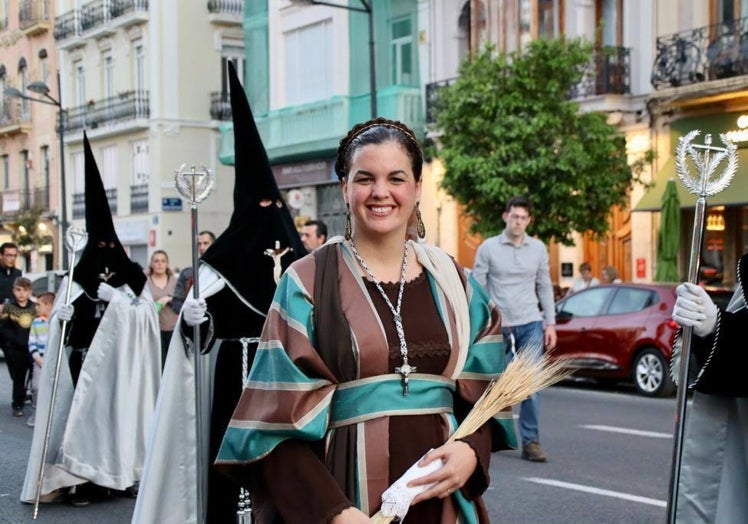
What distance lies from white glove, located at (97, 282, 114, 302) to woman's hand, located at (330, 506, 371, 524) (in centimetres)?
583

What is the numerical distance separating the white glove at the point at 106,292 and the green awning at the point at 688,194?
13780mm

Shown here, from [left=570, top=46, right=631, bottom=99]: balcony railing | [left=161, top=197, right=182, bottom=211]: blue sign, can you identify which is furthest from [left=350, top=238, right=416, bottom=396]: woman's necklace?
[left=161, top=197, right=182, bottom=211]: blue sign

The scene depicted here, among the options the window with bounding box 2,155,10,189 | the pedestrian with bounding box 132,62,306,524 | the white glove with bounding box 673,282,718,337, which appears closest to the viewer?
the white glove with bounding box 673,282,718,337

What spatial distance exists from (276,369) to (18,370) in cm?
1175

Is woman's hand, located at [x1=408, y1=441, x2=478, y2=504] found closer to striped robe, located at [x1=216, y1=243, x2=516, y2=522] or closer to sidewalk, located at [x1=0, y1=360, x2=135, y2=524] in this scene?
striped robe, located at [x1=216, y1=243, x2=516, y2=522]

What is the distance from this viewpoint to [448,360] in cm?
359

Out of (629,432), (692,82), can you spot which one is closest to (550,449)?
(629,432)

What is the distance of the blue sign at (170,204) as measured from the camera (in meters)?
39.3

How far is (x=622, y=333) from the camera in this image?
16.0 metres

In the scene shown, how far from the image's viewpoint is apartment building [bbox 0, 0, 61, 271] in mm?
47688

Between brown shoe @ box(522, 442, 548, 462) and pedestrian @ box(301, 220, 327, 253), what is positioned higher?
pedestrian @ box(301, 220, 327, 253)

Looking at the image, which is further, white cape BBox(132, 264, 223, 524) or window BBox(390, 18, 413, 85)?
window BBox(390, 18, 413, 85)

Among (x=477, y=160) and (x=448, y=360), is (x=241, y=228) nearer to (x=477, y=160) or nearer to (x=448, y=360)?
(x=448, y=360)

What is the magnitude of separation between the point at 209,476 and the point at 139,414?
6.84 ft
